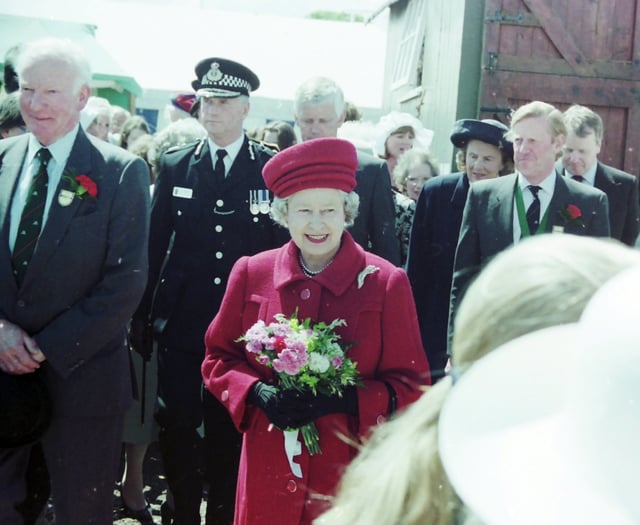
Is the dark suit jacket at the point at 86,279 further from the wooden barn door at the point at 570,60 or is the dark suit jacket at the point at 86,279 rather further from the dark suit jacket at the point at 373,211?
the wooden barn door at the point at 570,60

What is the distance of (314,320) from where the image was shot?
11.4ft

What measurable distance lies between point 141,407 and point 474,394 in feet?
14.8

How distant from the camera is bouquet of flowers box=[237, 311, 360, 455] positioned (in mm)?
3232

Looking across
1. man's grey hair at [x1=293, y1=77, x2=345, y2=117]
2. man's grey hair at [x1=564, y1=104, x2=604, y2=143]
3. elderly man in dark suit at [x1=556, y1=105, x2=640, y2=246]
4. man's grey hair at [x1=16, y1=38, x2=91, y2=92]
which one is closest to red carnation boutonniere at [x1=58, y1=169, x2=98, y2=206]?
man's grey hair at [x1=16, y1=38, x2=91, y2=92]

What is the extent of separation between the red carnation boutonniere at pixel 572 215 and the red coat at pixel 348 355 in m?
1.64

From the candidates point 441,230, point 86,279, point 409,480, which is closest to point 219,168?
point 86,279

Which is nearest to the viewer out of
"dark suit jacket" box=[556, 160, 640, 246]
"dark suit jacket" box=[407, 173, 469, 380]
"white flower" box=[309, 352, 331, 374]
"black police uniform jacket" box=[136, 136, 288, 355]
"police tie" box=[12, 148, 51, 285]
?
"white flower" box=[309, 352, 331, 374]

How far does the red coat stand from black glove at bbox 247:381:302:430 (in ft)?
0.14

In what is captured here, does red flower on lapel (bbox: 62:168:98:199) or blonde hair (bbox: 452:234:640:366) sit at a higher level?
red flower on lapel (bbox: 62:168:98:199)

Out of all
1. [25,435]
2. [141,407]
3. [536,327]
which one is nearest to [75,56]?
[25,435]

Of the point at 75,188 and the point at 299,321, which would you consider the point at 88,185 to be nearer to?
the point at 75,188

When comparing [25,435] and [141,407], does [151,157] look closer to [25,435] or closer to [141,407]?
[141,407]

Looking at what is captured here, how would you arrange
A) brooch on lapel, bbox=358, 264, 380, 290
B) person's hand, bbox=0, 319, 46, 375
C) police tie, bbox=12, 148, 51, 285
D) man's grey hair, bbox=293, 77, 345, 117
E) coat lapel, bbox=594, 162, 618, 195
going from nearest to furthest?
brooch on lapel, bbox=358, 264, 380, 290 → person's hand, bbox=0, 319, 46, 375 → police tie, bbox=12, 148, 51, 285 → man's grey hair, bbox=293, 77, 345, 117 → coat lapel, bbox=594, 162, 618, 195

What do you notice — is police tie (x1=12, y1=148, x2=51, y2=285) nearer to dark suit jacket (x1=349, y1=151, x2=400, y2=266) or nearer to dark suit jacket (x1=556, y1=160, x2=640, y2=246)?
dark suit jacket (x1=349, y1=151, x2=400, y2=266)
